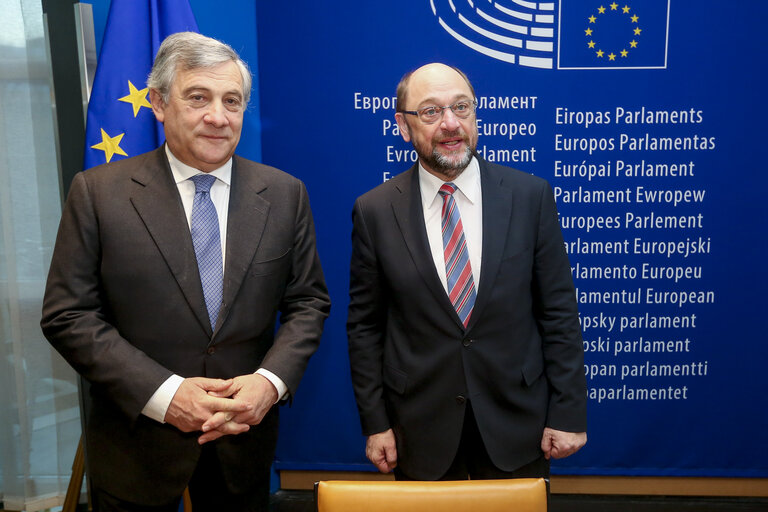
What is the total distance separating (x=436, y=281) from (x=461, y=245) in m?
0.13

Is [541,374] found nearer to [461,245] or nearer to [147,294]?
[461,245]

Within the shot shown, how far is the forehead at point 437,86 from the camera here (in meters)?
1.79

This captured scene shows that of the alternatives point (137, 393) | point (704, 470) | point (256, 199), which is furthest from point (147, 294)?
point (704, 470)

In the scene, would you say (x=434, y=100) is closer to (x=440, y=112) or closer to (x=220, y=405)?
(x=440, y=112)

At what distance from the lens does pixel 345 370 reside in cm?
296

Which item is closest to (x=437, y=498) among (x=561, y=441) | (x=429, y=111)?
(x=561, y=441)

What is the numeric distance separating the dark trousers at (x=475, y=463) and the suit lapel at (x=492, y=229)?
0.32 metres

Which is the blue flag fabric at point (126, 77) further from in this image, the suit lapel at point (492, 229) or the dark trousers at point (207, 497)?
the suit lapel at point (492, 229)

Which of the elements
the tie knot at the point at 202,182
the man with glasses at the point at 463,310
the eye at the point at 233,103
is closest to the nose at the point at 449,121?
the man with glasses at the point at 463,310

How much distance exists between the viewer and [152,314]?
1.55 meters

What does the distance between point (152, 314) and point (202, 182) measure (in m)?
0.37

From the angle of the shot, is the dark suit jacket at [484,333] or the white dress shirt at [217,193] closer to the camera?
the white dress shirt at [217,193]

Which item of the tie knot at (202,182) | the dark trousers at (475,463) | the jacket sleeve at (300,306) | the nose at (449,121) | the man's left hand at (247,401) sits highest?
the nose at (449,121)

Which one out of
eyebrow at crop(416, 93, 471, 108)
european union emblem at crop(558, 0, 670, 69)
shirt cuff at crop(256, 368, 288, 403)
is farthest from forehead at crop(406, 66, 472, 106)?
european union emblem at crop(558, 0, 670, 69)
